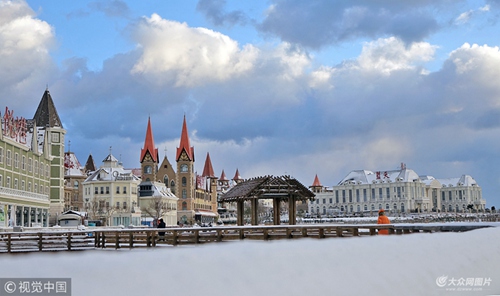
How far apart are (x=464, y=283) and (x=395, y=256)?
195cm

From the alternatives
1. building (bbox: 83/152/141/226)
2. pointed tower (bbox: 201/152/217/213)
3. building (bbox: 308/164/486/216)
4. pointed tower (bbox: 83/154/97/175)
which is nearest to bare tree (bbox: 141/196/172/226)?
building (bbox: 83/152/141/226)

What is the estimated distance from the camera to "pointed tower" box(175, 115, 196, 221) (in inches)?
4894

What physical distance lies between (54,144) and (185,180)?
5365 cm

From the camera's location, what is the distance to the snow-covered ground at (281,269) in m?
9.13

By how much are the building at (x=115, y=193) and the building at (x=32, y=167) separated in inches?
742

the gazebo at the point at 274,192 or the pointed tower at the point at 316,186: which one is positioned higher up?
the pointed tower at the point at 316,186

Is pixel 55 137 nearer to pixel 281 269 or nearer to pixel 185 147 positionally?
pixel 185 147

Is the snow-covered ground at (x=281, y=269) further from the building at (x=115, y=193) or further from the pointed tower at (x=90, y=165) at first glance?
the pointed tower at (x=90, y=165)

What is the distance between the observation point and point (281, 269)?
10594 millimetres


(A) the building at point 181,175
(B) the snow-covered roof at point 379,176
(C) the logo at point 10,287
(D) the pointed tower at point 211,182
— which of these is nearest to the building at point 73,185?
(A) the building at point 181,175

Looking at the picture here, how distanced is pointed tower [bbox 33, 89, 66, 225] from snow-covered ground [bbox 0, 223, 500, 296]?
6511 cm

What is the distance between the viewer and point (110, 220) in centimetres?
9194

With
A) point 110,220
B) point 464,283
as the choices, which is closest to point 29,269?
point 464,283

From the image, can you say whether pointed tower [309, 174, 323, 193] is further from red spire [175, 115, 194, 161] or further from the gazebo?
the gazebo
